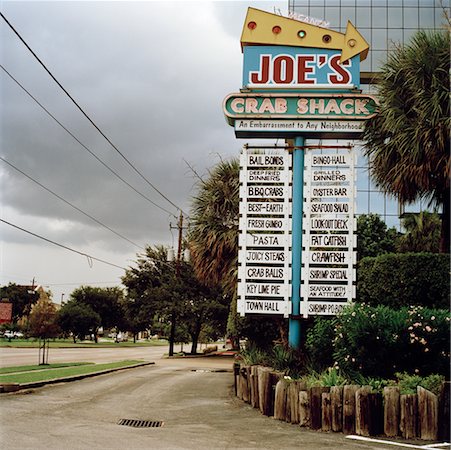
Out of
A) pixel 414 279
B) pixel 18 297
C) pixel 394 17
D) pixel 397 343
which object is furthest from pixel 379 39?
pixel 18 297

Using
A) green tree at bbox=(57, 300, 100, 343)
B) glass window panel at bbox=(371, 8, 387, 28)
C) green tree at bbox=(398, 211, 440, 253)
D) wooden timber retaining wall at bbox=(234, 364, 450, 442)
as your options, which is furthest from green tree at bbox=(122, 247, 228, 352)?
green tree at bbox=(57, 300, 100, 343)

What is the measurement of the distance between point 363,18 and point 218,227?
38.7 metres

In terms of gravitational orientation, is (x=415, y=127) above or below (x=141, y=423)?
above

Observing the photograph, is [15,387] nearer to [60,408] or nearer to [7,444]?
[60,408]

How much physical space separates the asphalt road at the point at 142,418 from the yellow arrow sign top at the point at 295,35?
28.4 feet

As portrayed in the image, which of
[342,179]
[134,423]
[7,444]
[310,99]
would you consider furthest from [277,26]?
[7,444]

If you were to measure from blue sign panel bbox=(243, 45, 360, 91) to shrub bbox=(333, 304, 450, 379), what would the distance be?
6.20 meters

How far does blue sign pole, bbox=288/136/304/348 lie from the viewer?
15.5m

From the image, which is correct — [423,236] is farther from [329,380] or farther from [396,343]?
[329,380]

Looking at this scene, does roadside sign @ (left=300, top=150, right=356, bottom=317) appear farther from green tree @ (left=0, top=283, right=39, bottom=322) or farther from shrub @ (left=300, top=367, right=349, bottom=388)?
green tree @ (left=0, top=283, right=39, bottom=322)

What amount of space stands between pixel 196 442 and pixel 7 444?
267 centimetres

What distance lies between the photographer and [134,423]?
463 inches

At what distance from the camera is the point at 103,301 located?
9562cm

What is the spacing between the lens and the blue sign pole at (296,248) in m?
15.5
